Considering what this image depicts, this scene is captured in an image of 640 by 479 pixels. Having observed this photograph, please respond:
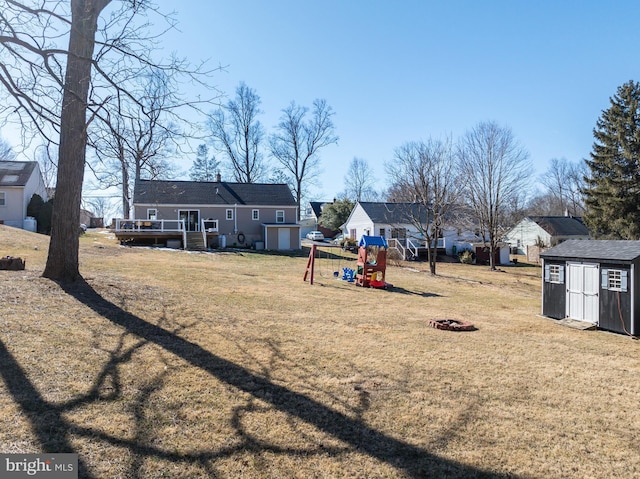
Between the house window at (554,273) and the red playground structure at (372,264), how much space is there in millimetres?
6069

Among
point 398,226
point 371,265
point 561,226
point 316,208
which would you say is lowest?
point 371,265

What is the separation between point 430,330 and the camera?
9375 mm

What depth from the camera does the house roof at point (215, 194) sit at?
1248 inches

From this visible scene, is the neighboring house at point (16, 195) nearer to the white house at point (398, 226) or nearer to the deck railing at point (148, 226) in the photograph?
the deck railing at point (148, 226)

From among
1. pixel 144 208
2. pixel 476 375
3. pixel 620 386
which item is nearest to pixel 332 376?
pixel 476 375

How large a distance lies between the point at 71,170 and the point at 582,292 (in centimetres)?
1466

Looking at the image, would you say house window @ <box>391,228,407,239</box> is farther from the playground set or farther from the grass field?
the grass field

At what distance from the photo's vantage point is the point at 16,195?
2858 cm

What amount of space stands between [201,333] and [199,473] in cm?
411

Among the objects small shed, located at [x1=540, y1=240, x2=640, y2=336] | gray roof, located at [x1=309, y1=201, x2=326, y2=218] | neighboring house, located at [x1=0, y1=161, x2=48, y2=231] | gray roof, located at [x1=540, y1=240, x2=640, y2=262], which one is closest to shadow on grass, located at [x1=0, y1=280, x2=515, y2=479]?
small shed, located at [x1=540, y1=240, x2=640, y2=336]

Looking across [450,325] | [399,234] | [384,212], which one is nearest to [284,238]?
[399,234]

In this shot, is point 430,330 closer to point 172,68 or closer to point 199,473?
point 199,473

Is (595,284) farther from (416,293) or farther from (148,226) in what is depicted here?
(148,226)

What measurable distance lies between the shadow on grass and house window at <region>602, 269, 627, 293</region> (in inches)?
377
